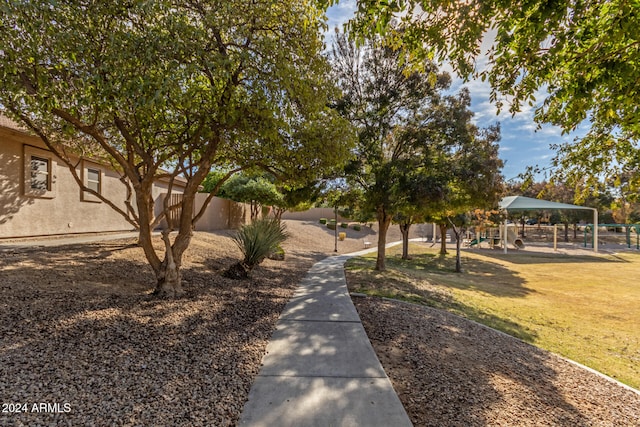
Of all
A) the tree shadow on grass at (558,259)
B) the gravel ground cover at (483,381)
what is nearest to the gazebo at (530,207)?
the tree shadow on grass at (558,259)

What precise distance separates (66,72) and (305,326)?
4.95 meters

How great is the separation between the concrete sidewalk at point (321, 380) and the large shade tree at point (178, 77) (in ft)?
8.89

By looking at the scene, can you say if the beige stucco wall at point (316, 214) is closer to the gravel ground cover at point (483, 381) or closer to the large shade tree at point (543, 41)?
the gravel ground cover at point (483, 381)

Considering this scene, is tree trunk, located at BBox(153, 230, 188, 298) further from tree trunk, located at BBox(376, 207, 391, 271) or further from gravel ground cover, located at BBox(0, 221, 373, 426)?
tree trunk, located at BBox(376, 207, 391, 271)

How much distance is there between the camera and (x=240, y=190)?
19.6 m

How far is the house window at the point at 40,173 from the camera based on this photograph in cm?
1040

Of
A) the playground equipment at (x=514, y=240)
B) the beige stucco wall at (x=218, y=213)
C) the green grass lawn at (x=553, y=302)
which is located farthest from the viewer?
the playground equipment at (x=514, y=240)

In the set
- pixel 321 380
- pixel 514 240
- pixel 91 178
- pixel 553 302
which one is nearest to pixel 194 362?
pixel 321 380

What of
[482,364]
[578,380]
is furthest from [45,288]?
[578,380]

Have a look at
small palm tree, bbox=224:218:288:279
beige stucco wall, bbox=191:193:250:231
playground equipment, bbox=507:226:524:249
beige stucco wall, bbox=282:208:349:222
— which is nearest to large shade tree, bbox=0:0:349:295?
small palm tree, bbox=224:218:288:279

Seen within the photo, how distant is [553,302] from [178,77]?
1125cm

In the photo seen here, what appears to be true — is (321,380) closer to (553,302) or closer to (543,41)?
(543,41)

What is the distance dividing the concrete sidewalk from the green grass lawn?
9.29ft

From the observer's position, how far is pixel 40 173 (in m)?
10.6
